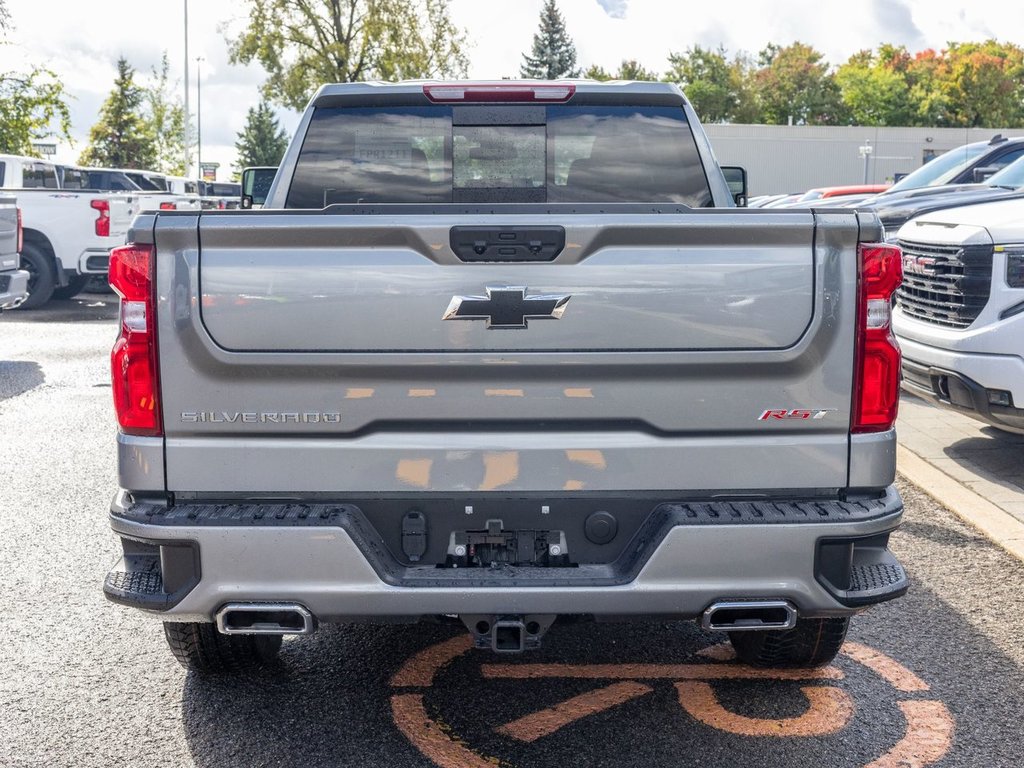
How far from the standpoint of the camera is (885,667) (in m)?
4.26

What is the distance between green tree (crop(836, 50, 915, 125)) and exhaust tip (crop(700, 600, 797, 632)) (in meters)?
99.4

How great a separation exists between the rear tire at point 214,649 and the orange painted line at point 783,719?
1474 millimetres

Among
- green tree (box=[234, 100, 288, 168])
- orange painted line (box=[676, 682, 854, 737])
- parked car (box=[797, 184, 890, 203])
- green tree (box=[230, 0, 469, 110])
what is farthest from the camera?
green tree (box=[234, 100, 288, 168])

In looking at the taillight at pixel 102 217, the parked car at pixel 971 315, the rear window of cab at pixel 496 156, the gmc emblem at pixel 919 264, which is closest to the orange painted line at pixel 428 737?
the rear window of cab at pixel 496 156

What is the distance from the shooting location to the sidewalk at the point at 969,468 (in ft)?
20.2

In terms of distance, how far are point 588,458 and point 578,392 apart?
Answer: 19 centimetres

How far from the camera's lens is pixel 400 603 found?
10.5 ft

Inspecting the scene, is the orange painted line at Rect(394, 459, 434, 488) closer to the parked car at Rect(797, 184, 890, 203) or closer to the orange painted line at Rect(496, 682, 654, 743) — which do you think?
the orange painted line at Rect(496, 682, 654, 743)

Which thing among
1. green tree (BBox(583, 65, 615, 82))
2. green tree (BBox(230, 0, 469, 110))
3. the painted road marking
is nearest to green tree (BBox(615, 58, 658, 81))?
green tree (BBox(583, 65, 615, 82))

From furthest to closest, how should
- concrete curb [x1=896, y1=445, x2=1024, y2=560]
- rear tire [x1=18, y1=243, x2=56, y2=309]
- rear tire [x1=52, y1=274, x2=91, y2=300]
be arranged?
rear tire [x1=52, y1=274, x2=91, y2=300]
rear tire [x1=18, y1=243, x2=56, y2=309]
concrete curb [x1=896, y1=445, x2=1024, y2=560]

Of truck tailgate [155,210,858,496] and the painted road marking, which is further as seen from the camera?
the painted road marking

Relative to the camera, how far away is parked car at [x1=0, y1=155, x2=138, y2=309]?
1705cm

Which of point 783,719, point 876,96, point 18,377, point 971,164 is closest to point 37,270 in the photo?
point 18,377

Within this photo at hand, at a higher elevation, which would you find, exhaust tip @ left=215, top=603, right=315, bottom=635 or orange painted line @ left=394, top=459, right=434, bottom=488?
orange painted line @ left=394, top=459, right=434, bottom=488
